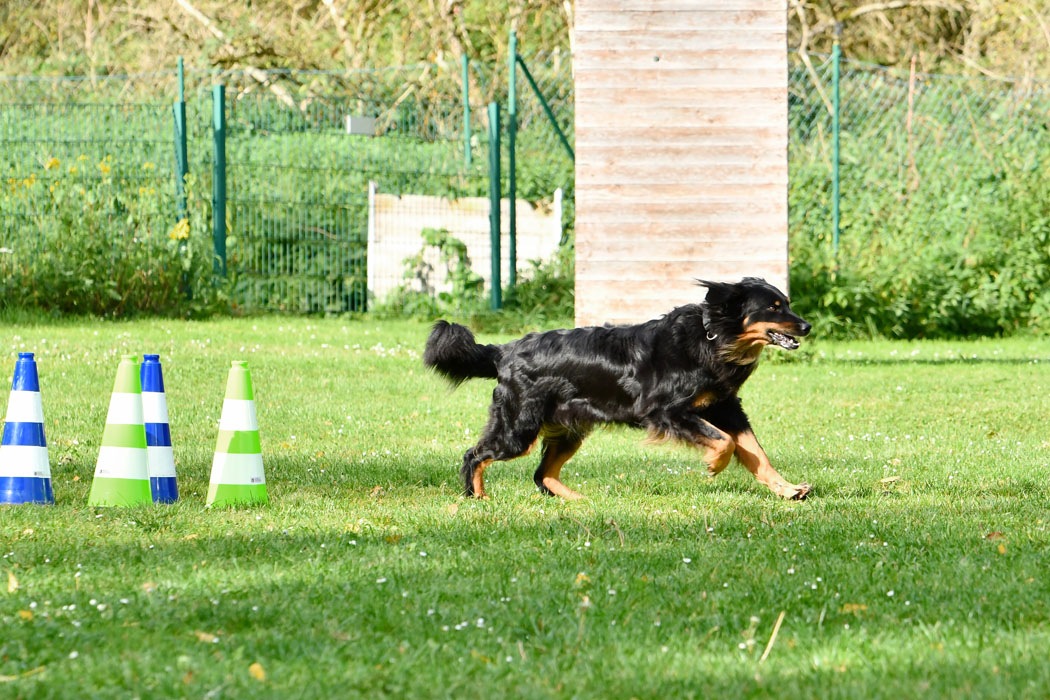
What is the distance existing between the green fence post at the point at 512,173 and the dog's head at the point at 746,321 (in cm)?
856

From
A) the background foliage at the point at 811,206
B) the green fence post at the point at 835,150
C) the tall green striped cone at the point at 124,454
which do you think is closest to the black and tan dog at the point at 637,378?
the tall green striped cone at the point at 124,454

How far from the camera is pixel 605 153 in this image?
39.3 ft

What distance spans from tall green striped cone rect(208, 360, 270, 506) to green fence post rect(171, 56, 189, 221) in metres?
9.03

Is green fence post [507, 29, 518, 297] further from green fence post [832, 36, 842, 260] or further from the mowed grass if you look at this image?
the mowed grass

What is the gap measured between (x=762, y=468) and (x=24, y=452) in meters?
3.31

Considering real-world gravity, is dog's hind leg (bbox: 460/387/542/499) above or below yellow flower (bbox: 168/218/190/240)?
below

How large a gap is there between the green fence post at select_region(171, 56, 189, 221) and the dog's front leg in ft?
31.6

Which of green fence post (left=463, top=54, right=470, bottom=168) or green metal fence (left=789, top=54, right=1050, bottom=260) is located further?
green fence post (left=463, top=54, right=470, bottom=168)

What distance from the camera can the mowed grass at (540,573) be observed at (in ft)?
Result: 10.9

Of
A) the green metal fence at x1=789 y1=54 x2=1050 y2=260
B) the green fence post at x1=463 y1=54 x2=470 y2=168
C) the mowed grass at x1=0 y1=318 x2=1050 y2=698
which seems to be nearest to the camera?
the mowed grass at x1=0 y1=318 x2=1050 y2=698

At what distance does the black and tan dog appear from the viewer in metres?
5.96

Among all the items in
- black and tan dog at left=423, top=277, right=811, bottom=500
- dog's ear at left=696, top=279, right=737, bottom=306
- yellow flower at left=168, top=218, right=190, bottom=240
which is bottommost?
black and tan dog at left=423, top=277, right=811, bottom=500

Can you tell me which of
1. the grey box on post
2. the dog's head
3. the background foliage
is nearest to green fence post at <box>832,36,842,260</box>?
the background foliage

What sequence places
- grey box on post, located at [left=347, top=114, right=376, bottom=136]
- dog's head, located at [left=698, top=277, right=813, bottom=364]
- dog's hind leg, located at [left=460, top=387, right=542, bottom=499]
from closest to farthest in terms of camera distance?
dog's head, located at [left=698, top=277, right=813, bottom=364], dog's hind leg, located at [left=460, top=387, right=542, bottom=499], grey box on post, located at [left=347, top=114, right=376, bottom=136]
